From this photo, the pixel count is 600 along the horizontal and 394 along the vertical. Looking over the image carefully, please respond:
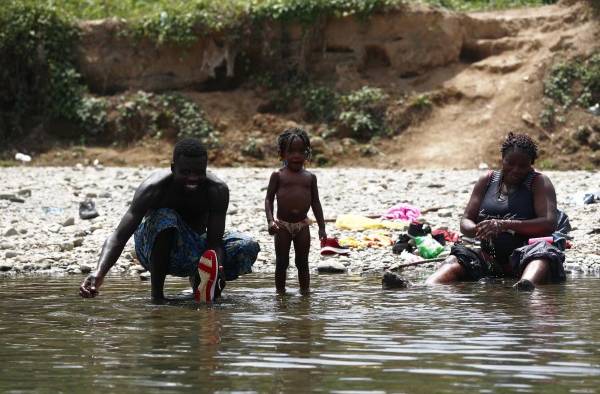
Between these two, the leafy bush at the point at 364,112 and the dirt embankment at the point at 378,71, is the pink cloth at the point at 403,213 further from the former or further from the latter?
the leafy bush at the point at 364,112

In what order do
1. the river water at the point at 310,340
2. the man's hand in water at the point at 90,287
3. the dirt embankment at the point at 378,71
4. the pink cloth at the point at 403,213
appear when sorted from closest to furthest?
the river water at the point at 310,340 < the man's hand in water at the point at 90,287 < the pink cloth at the point at 403,213 < the dirt embankment at the point at 378,71

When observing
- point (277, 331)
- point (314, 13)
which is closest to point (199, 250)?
point (277, 331)

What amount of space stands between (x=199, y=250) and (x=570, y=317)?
228cm

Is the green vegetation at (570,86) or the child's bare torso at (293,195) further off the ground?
the green vegetation at (570,86)

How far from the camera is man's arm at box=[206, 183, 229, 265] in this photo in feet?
23.0

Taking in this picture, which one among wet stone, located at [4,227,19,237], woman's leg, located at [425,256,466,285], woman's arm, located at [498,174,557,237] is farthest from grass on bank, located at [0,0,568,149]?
woman's arm, located at [498,174,557,237]

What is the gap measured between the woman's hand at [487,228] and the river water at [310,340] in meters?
0.36

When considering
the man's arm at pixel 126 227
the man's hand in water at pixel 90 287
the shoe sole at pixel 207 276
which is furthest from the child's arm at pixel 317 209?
the man's hand in water at pixel 90 287

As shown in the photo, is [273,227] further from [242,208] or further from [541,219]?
[242,208]

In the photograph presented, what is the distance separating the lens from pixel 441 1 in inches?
938

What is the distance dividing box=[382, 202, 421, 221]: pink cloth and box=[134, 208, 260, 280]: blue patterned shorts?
435cm

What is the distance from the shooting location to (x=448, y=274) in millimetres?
8109

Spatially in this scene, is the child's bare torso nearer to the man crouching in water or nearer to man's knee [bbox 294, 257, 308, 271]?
man's knee [bbox 294, 257, 308, 271]

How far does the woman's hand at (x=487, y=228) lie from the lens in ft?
25.5
